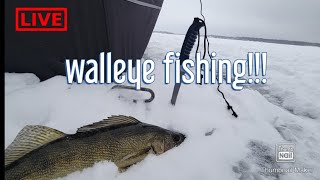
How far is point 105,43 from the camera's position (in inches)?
136

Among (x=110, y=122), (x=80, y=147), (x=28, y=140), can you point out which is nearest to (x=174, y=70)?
(x=110, y=122)

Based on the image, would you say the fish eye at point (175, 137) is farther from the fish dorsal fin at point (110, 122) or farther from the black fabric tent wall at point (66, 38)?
the black fabric tent wall at point (66, 38)

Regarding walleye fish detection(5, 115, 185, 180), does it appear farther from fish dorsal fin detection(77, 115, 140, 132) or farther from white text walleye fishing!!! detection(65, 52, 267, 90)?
white text walleye fishing!!! detection(65, 52, 267, 90)

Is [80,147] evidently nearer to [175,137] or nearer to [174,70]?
[175,137]

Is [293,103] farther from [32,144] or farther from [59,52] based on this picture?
[32,144]

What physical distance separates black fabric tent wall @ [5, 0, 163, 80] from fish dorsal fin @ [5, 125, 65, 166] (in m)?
1.96

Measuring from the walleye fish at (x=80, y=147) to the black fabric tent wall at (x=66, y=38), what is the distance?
1.82 m

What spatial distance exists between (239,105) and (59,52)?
7.54ft

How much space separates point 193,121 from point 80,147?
146cm

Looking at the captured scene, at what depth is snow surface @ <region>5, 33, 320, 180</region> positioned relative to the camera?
82.4 inches

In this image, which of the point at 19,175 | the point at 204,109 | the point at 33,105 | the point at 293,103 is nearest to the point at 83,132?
the point at 19,175

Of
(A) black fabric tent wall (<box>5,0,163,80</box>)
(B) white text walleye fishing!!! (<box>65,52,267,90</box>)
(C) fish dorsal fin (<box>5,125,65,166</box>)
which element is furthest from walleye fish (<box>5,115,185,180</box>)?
(A) black fabric tent wall (<box>5,0,163,80</box>)

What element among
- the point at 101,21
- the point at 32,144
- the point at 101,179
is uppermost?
the point at 101,21

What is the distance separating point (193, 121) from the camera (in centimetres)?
285
